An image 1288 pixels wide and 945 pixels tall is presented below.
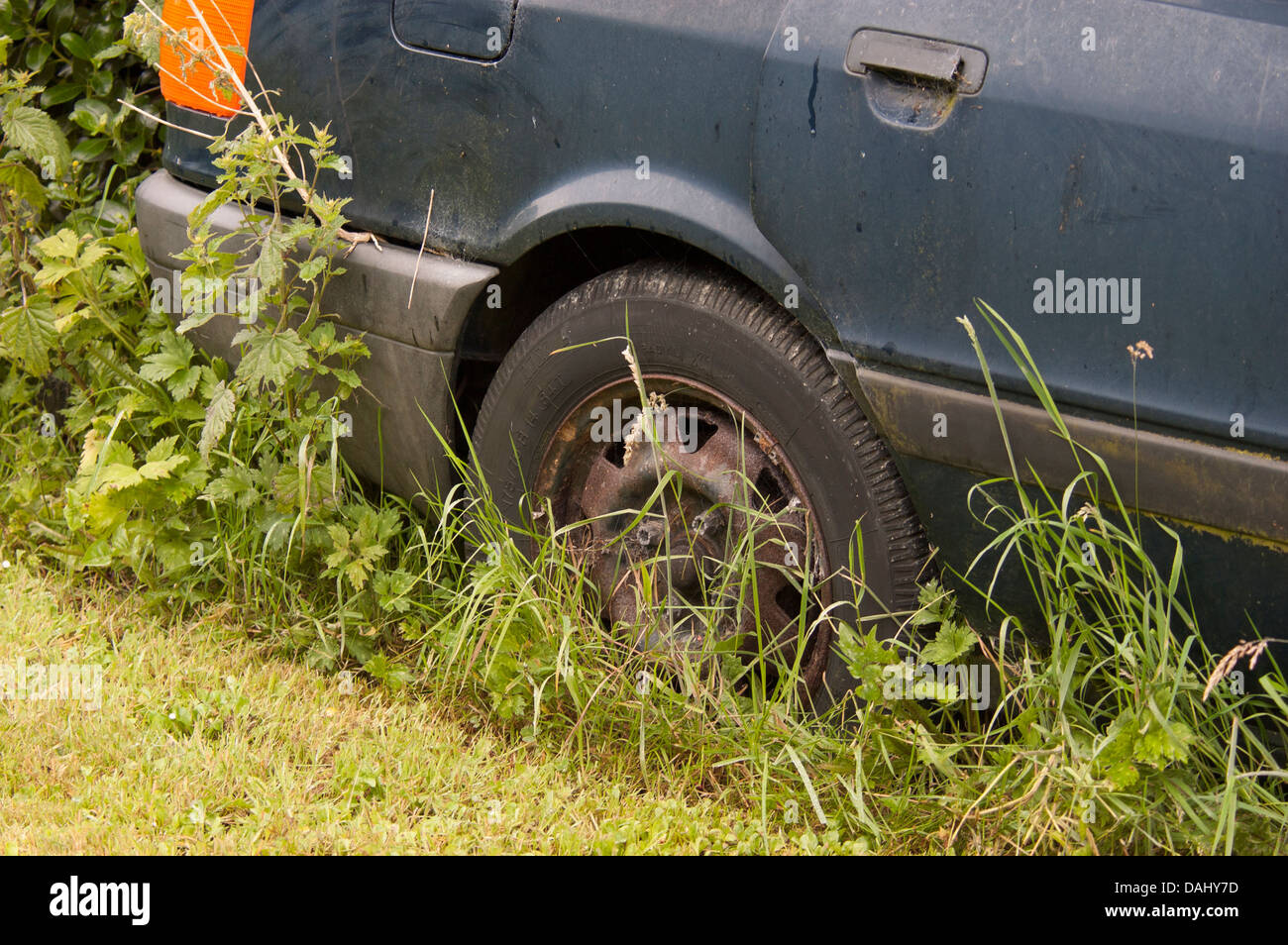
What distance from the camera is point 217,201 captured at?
2.60 m

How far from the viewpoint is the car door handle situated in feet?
6.36

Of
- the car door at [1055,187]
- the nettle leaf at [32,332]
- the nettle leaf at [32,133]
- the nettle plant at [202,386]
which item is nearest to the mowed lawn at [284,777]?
the nettle plant at [202,386]

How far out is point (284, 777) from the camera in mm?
2314

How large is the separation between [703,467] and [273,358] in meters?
0.97

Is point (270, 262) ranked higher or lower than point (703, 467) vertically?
higher

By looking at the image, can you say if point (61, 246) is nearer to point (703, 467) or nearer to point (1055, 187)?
point (703, 467)

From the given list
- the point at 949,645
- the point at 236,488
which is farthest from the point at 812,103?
the point at 236,488

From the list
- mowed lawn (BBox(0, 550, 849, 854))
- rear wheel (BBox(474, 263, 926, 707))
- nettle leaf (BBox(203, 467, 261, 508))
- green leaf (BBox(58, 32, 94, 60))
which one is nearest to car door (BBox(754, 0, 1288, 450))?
rear wheel (BBox(474, 263, 926, 707))

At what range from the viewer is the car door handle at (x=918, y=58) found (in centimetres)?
194

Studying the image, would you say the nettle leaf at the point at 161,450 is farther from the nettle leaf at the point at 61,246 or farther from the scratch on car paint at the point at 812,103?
the scratch on car paint at the point at 812,103

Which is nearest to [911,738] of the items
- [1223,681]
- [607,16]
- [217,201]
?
[1223,681]

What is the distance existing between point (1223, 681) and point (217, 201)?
2210 mm

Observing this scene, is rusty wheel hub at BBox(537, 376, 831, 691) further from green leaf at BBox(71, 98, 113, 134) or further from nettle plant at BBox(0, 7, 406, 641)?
green leaf at BBox(71, 98, 113, 134)
